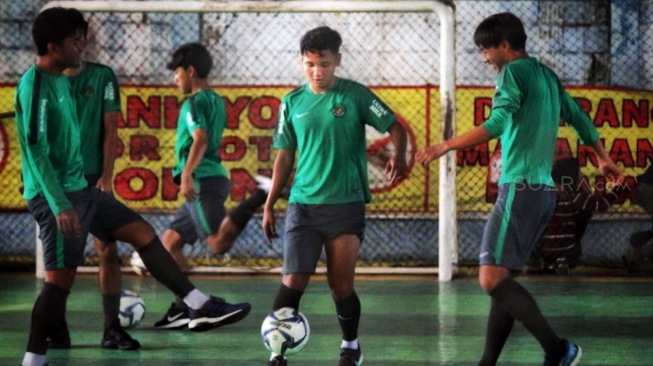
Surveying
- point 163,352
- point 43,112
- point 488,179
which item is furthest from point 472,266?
point 43,112

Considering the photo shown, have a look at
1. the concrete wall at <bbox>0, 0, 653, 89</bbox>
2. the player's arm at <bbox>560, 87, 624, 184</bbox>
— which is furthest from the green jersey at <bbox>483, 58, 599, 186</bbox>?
the concrete wall at <bbox>0, 0, 653, 89</bbox>

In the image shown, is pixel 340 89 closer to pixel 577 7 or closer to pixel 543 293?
pixel 543 293

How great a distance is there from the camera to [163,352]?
7.57 m

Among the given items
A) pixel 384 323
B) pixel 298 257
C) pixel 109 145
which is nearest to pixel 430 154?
pixel 298 257

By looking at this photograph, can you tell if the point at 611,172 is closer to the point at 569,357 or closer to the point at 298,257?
the point at 569,357

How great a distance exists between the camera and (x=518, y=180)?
6.30 metres

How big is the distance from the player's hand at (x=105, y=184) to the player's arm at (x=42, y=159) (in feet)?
3.61

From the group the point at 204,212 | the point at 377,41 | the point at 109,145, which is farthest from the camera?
the point at 377,41

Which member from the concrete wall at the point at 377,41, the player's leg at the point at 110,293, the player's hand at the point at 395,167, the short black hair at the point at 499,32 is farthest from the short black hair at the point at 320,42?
the concrete wall at the point at 377,41

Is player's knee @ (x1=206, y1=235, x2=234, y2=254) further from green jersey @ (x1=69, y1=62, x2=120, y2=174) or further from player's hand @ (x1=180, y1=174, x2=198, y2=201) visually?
green jersey @ (x1=69, y1=62, x2=120, y2=174)

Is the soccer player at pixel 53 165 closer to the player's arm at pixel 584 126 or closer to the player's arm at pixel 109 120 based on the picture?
the player's arm at pixel 109 120

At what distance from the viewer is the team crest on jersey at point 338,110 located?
21.8 feet

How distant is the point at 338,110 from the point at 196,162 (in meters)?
2.46

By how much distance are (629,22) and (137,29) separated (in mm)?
5144
